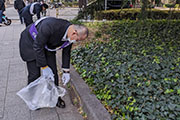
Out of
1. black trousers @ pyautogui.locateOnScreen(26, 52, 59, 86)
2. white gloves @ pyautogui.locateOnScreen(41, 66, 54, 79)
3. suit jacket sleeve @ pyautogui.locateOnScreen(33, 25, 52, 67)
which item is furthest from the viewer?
black trousers @ pyautogui.locateOnScreen(26, 52, 59, 86)

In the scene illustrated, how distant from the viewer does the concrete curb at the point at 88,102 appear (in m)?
2.28

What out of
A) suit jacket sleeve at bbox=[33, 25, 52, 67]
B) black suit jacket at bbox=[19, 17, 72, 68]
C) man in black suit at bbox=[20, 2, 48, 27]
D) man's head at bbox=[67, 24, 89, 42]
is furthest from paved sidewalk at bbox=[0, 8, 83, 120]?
man in black suit at bbox=[20, 2, 48, 27]

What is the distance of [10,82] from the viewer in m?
3.64

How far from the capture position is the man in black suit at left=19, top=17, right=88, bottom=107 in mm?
2172

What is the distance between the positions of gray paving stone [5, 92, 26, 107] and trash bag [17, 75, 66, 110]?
1.70 feet

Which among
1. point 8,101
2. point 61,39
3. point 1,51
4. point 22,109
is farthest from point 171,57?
point 1,51

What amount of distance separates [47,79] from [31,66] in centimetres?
33

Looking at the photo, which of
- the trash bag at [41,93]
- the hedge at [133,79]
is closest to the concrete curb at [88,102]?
the hedge at [133,79]

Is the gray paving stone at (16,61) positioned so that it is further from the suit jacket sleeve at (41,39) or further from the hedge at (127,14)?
the hedge at (127,14)

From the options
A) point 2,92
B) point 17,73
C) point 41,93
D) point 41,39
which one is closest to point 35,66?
point 41,93

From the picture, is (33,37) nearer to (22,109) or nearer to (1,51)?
(22,109)

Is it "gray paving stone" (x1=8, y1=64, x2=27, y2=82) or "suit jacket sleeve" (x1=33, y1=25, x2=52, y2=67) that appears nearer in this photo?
"suit jacket sleeve" (x1=33, y1=25, x2=52, y2=67)

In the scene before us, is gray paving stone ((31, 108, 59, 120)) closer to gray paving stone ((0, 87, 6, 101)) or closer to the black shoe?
the black shoe

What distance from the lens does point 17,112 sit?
272 cm
